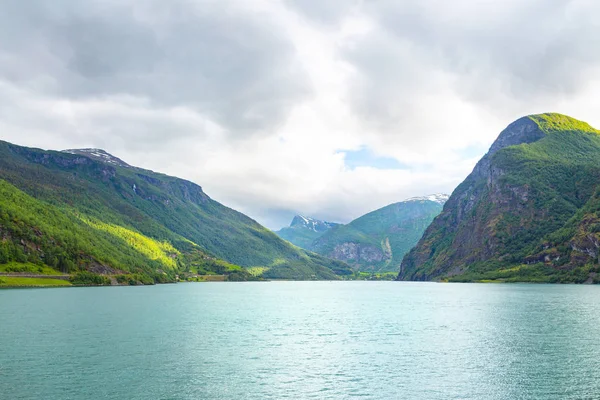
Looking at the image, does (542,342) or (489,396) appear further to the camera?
(542,342)

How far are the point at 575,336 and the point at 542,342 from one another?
32.6 feet

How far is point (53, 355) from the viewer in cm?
A: 6844

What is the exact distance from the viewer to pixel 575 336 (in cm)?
8550

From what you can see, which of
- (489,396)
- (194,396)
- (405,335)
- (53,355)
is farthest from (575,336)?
(53,355)

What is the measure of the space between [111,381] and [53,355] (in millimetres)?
19796

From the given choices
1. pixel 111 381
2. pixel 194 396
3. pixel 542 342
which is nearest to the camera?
pixel 194 396

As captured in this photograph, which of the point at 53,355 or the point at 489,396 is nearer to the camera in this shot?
the point at 489,396

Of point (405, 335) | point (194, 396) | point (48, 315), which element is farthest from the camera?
point (48, 315)

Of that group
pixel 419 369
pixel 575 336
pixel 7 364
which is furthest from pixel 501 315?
pixel 7 364

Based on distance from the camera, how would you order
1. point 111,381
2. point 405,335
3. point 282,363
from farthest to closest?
point 405,335, point 282,363, point 111,381

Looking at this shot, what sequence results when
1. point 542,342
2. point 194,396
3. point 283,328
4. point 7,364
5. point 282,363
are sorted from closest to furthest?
1. point 194,396
2. point 7,364
3. point 282,363
4. point 542,342
5. point 283,328

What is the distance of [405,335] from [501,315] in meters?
45.7

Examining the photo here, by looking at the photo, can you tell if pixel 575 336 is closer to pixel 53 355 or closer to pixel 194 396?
pixel 194 396

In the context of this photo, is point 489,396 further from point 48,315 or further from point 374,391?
point 48,315
